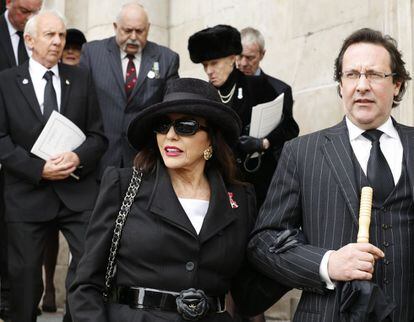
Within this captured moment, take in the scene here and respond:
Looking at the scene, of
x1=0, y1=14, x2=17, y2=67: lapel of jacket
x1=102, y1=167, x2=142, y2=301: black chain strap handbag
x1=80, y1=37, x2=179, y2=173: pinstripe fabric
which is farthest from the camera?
x1=0, y1=14, x2=17, y2=67: lapel of jacket

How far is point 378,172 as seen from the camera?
12.2 ft

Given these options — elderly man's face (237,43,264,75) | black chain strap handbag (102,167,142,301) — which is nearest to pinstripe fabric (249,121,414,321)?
black chain strap handbag (102,167,142,301)

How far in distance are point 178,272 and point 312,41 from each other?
4.14 metres

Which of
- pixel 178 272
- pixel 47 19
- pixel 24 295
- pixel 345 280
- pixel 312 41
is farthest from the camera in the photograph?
pixel 312 41

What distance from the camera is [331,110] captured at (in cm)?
732

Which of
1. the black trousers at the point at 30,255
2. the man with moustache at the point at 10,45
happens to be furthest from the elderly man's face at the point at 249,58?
the black trousers at the point at 30,255

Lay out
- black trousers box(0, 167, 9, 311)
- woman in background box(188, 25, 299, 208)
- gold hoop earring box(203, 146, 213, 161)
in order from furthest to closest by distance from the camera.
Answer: black trousers box(0, 167, 9, 311)
woman in background box(188, 25, 299, 208)
gold hoop earring box(203, 146, 213, 161)

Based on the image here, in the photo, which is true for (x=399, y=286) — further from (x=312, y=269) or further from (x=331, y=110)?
(x=331, y=110)

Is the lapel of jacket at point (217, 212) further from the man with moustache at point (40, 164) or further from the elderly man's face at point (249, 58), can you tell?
the elderly man's face at point (249, 58)

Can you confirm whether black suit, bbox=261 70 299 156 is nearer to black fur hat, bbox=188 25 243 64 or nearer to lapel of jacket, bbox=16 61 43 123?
black fur hat, bbox=188 25 243 64

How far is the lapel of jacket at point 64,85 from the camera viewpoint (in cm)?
605

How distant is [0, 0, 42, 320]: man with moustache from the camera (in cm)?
679

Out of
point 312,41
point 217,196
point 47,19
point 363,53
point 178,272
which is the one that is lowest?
point 178,272

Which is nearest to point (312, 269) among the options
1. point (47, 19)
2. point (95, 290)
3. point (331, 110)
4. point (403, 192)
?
point (403, 192)
